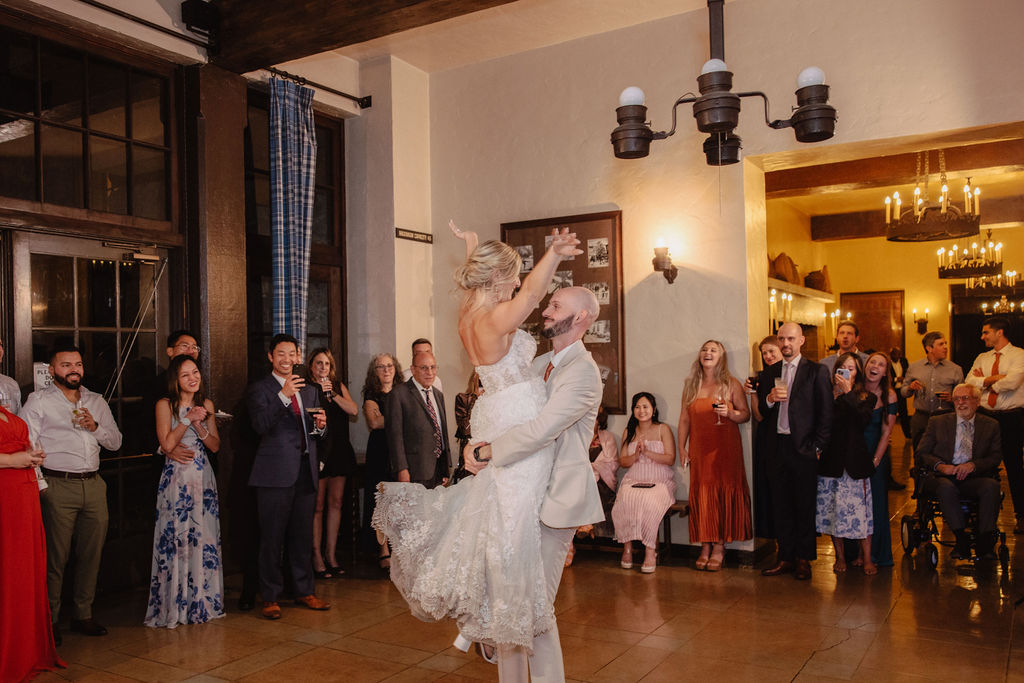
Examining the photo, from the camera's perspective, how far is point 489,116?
712 centimetres

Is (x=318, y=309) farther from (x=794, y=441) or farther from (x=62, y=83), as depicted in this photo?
(x=794, y=441)

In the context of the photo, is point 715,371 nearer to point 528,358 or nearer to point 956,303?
point 528,358

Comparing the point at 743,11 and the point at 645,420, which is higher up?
the point at 743,11

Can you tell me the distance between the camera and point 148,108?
555 cm

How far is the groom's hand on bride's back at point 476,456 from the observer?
10.2 feet

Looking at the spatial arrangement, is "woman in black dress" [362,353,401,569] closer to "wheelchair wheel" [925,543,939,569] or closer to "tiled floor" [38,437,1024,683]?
"tiled floor" [38,437,1024,683]

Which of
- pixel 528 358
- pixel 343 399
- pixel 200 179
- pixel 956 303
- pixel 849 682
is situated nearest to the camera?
pixel 528 358

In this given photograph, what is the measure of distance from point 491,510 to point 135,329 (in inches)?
138

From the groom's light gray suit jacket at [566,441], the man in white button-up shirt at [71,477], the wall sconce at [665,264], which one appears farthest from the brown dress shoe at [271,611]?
the wall sconce at [665,264]

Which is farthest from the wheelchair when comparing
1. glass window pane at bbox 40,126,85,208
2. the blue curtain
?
glass window pane at bbox 40,126,85,208

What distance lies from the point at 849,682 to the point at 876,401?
8.38 ft

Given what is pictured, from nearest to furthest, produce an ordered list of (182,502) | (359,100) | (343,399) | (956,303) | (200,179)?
1. (182,502)
2. (200,179)
3. (343,399)
4. (359,100)
5. (956,303)

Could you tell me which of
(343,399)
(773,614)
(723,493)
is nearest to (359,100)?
(343,399)

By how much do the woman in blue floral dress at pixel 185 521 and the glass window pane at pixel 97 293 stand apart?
2.28 ft
